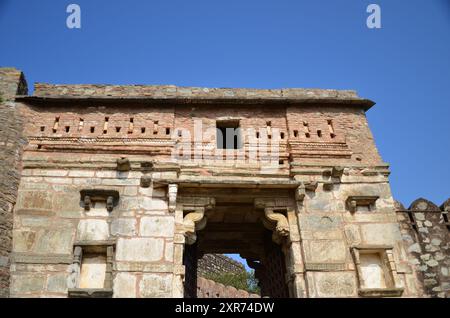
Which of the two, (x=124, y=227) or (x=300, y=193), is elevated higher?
(x=300, y=193)

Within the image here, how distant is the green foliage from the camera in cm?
1465

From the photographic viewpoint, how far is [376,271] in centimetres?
588

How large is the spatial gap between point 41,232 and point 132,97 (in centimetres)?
267

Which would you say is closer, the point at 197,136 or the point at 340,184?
the point at 340,184

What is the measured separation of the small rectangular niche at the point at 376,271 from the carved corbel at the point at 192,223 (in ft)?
7.31

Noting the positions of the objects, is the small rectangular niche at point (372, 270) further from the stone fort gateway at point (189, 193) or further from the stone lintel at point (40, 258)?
the stone lintel at point (40, 258)

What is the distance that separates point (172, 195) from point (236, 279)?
36.4 ft

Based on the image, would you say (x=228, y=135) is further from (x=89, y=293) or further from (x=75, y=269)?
(x=89, y=293)

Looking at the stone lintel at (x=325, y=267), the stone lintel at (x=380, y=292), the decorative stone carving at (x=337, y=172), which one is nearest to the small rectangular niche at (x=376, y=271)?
the stone lintel at (x=380, y=292)

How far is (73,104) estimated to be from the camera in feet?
23.7


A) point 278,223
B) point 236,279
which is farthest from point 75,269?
point 236,279

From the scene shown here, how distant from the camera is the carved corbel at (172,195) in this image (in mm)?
6055
